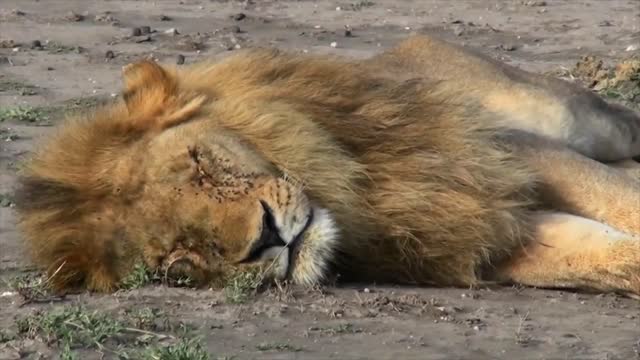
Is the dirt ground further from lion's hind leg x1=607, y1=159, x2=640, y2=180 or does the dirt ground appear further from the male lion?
lion's hind leg x1=607, y1=159, x2=640, y2=180

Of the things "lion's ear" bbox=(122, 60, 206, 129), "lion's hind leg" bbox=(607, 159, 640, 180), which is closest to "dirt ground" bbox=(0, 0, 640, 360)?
"lion's ear" bbox=(122, 60, 206, 129)

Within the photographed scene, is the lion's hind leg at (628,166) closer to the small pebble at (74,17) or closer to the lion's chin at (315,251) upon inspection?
the lion's chin at (315,251)

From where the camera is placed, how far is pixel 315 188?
444cm

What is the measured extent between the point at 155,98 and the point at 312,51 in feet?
15.6

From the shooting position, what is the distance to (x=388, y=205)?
4.55 meters

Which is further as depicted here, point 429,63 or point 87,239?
point 429,63

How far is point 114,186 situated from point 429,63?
1663 mm

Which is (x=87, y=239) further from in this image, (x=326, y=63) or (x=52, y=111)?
(x=52, y=111)

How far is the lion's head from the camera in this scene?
4148 mm

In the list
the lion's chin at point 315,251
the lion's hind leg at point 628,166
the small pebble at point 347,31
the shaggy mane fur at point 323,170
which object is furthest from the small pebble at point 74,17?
the lion's chin at point 315,251

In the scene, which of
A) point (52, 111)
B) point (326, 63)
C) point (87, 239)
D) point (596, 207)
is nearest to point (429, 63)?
point (326, 63)

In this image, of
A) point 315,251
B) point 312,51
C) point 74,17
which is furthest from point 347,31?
point 315,251

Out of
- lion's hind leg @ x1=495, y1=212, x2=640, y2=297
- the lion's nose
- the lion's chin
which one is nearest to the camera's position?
the lion's nose

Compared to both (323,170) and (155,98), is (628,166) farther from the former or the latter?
(155,98)
